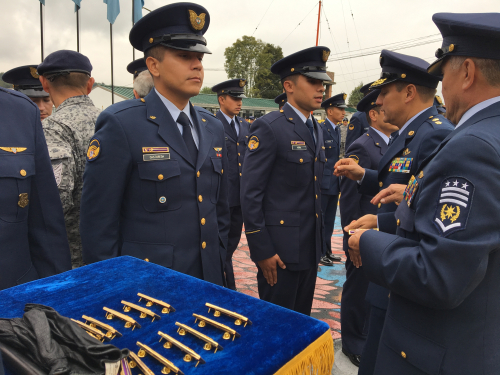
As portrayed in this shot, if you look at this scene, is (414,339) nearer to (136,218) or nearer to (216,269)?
(216,269)

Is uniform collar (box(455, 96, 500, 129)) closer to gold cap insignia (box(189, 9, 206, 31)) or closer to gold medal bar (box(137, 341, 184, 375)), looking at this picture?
gold medal bar (box(137, 341, 184, 375))

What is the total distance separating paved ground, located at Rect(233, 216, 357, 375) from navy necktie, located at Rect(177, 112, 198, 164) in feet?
7.47

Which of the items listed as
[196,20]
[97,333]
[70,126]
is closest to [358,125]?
[196,20]

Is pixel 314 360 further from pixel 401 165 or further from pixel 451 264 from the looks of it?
pixel 401 165

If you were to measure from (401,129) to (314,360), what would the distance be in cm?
186

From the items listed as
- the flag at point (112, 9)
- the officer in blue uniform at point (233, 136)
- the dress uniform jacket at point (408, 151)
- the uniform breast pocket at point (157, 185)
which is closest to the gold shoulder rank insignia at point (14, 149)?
the uniform breast pocket at point (157, 185)

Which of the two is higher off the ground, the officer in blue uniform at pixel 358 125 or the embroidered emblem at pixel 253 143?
the officer in blue uniform at pixel 358 125

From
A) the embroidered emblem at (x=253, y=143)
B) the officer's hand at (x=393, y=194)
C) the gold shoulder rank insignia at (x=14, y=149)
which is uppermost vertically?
the embroidered emblem at (x=253, y=143)

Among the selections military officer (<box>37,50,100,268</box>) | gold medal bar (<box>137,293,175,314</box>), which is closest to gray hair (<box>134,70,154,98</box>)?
military officer (<box>37,50,100,268</box>)

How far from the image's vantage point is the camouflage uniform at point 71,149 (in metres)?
2.51

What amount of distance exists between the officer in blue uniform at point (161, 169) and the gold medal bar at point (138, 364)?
1024 millimetres

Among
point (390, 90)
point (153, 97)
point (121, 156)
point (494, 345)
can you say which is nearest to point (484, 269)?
point (494, 345)

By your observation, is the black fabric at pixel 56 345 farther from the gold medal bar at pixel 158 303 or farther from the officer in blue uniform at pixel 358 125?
the officer in blue uniform at pixel 358 125

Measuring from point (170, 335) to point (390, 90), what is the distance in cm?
217
